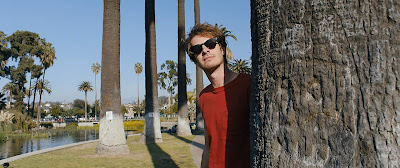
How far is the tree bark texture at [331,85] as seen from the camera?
1027 millimetres

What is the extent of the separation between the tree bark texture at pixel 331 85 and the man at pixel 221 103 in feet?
2.20

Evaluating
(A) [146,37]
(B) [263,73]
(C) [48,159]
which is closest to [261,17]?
(B) [263,73]

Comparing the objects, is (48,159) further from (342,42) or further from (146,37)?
(342,42)

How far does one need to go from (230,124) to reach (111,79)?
433 inches

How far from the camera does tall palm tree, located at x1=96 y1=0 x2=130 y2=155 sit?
12211mm

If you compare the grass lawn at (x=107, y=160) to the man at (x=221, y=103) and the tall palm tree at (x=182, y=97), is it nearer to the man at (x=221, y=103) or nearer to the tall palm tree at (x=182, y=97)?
the man at (x=221, y=103)

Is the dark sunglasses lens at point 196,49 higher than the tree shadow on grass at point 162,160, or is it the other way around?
the dark sunglasses lens at point 196,49

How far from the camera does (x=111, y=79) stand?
12391 millimetres

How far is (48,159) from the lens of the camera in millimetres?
10789

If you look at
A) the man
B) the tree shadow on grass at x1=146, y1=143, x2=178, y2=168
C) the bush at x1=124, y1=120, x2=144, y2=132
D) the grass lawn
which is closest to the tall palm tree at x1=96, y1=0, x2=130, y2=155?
the grass lawn

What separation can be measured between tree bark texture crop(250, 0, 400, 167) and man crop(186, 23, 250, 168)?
669 millimetres

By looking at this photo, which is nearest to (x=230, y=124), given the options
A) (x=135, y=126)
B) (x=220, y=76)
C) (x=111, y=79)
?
(x=220, y=76)

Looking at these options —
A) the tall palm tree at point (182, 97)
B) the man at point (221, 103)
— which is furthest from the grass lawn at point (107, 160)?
the tall palm tree at point (182, 97)

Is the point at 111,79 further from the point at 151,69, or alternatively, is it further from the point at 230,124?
the point at 230,124
